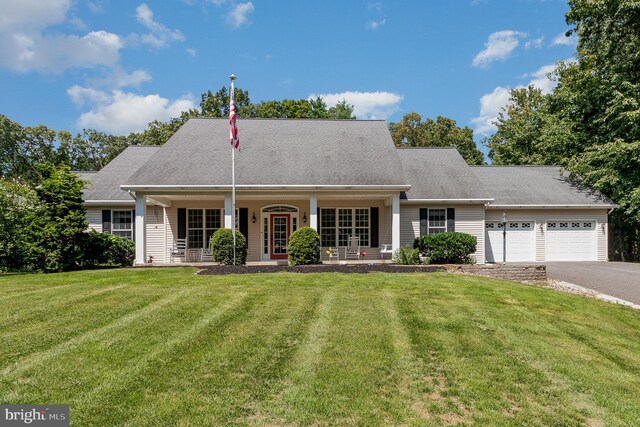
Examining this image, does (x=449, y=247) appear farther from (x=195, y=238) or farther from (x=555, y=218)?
(x=195, y=238)

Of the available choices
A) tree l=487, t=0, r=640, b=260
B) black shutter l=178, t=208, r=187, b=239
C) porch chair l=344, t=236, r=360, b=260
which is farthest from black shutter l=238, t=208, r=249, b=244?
tree l=487, t=0, r=640, b=260

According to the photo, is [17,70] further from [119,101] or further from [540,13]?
[540,13]

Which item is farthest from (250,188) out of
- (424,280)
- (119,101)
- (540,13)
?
(119,101)

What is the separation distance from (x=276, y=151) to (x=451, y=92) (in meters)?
10.6

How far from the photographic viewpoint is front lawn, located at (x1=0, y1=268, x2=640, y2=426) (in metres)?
3.49

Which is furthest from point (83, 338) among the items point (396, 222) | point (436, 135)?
point (436, 135)

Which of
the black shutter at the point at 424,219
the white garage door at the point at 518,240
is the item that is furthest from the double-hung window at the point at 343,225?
the white garage door at the point at 518,240

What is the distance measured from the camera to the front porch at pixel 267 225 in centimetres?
1586

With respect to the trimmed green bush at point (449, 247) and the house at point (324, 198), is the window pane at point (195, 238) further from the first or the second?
the trimmed green bush at point (449, 247)

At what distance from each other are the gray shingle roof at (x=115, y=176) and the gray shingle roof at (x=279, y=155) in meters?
2.77

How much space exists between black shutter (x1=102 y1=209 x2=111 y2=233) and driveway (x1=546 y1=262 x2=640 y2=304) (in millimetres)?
16824

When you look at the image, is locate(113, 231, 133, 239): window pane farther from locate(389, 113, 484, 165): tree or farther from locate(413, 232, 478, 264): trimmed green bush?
locate(389, 113, 484, 165): tree

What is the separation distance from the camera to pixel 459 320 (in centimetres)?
620

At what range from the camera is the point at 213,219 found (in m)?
16.2
